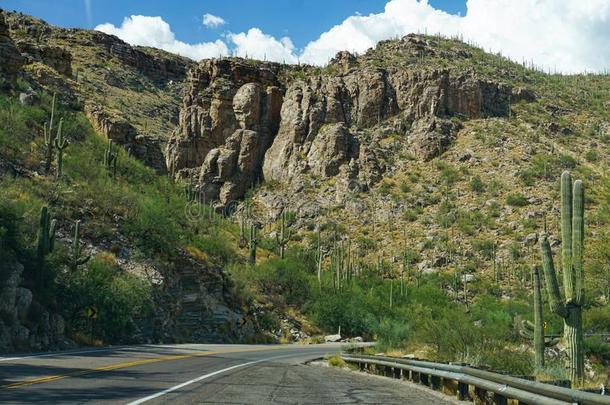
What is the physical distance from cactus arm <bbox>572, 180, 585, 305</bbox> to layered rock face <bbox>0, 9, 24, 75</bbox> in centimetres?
5021

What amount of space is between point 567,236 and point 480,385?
24.5ft

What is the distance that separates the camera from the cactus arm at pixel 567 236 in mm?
16000

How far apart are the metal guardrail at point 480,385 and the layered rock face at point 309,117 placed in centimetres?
7256

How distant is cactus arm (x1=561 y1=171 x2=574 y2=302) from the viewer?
16.0 meters

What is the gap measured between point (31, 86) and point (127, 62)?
85.9 metres

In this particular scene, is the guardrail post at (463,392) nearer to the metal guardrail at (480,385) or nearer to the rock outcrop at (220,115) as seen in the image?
the metal guardrail at (480,385)

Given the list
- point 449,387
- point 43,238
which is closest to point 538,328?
point 449,387

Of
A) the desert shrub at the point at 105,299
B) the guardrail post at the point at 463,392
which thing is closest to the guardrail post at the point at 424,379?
the guardrail post at the point at 463,392

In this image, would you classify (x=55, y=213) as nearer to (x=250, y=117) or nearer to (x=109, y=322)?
(x=109, y=322)

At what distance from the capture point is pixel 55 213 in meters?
36.1

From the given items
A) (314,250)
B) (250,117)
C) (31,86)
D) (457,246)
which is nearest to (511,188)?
(457,246)

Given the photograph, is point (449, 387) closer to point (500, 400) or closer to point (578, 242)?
→ point (500, 400)

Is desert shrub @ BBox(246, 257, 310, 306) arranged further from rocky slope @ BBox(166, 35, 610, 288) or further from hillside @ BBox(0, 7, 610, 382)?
rocky slope @ BBox(166, 35, 610, 288)

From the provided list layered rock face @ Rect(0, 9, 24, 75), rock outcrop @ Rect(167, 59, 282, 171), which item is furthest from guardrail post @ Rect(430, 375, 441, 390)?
rock outcrop @ Rect(167, 59, 282, 171)
